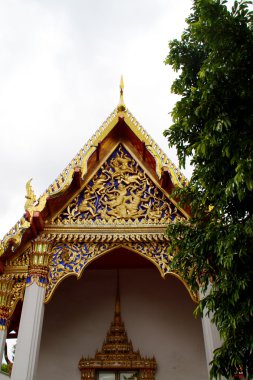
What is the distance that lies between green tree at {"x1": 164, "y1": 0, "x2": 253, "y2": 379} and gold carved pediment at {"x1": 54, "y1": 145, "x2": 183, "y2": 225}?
1.93m

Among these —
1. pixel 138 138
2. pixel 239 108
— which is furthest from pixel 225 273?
pixel 138 138

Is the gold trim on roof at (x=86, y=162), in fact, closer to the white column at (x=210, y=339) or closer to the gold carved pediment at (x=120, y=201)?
the gold carved pediment at (x=120, y=201)

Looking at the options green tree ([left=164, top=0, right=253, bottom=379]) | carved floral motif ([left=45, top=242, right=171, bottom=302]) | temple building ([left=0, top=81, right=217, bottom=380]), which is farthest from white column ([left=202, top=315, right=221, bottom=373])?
green tree ([left=164, top=0, right=253, bottom=379])

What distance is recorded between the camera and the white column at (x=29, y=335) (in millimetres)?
5316

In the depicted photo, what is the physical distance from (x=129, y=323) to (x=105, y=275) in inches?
39.6

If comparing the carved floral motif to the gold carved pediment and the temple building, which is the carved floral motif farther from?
the gold carved pediment

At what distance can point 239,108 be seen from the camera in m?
4.11

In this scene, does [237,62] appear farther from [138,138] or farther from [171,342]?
[171,342]

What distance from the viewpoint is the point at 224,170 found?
4.23 meters

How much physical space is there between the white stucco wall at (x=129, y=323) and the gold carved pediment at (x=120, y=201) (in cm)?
175

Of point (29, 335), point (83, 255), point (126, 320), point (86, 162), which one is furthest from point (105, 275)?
point (29, 335)

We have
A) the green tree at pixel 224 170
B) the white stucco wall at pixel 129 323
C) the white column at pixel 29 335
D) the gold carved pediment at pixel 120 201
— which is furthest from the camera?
the white stucco wall at pixel 129 323

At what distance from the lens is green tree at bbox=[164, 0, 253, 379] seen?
3.76 m

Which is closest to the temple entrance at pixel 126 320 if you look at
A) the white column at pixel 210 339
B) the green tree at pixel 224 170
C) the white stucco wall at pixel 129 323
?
the white stucco wall at pixel 129 323
